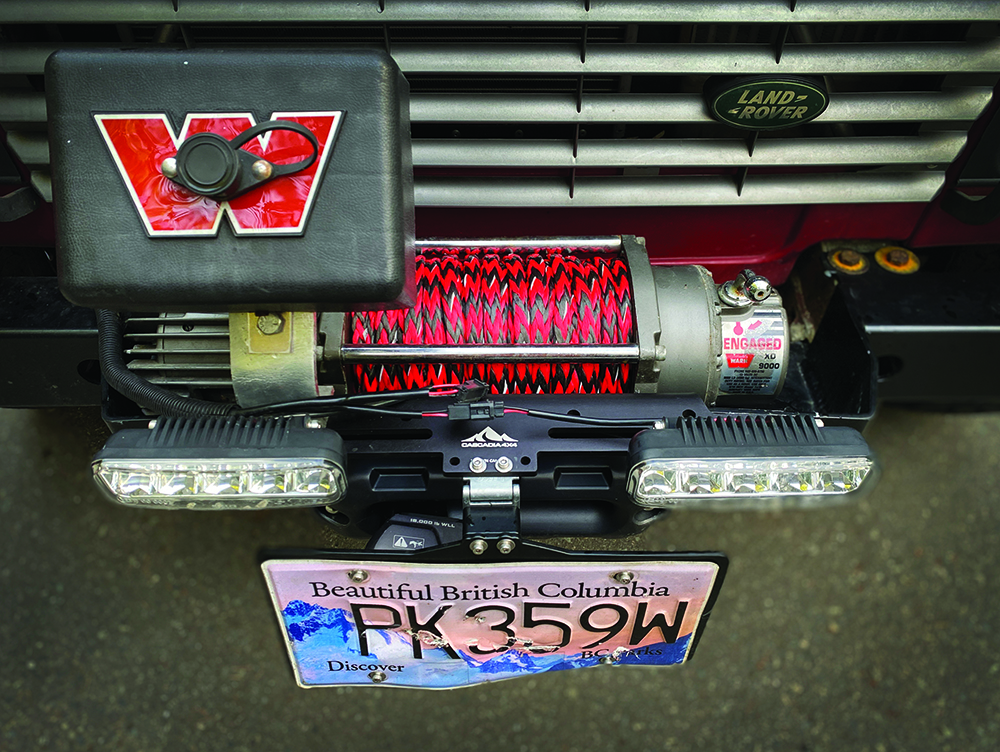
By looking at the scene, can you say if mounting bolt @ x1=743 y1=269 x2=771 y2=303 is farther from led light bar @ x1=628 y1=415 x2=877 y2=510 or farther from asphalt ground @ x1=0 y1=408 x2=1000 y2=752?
asphalt ground @ x1=0 y1=408 x2=1000 y2=752

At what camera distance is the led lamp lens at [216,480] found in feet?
4.14

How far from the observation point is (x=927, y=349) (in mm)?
1831

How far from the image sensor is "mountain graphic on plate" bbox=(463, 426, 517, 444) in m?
1.43

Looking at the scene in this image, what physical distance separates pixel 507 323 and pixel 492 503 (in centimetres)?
39

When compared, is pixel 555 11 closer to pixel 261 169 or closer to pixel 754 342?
pixel 261 169

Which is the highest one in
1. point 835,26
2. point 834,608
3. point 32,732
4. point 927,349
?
point 835,26

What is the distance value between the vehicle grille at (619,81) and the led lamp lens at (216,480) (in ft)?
2.48

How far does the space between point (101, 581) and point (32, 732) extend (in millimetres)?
447

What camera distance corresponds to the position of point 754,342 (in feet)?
5.27

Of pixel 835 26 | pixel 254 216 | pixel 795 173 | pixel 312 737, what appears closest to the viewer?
pixel 254 216

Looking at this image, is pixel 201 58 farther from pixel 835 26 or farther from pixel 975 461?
pixel 975 461

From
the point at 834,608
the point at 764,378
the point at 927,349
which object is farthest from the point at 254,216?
the point at 834,608

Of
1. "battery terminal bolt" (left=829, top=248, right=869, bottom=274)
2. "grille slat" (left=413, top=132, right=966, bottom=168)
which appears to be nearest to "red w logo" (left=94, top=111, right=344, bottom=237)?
"grille slat" (left=413, top=132, right=966, bottom=168)

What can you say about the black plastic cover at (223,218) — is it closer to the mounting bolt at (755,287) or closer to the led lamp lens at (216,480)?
the led lamp lens at (216,480)
